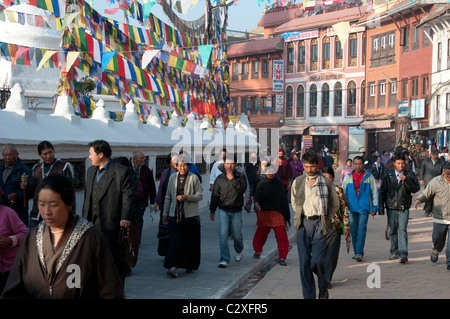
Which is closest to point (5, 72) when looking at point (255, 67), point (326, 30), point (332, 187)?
point (332, 187)

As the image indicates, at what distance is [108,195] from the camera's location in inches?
246

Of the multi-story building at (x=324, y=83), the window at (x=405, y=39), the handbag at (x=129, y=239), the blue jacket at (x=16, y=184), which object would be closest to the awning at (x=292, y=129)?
the multi-story building at (x=324, y=83)

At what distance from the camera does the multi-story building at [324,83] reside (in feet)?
148

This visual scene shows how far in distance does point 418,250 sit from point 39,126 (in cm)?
689

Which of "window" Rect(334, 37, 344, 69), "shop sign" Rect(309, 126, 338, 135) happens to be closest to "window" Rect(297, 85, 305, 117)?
"shop sign" Rect(309, 126, 338, 135)

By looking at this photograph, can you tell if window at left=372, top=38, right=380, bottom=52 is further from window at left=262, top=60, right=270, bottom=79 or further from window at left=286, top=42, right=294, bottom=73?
window at left=262, top=60, right=270, bottom=79

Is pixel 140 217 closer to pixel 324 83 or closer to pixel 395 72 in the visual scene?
pixel 395 72

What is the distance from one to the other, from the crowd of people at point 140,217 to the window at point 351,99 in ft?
110

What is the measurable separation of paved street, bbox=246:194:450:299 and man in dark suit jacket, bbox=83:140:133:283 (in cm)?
202

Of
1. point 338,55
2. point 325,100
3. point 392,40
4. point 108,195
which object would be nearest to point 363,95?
point 325,100

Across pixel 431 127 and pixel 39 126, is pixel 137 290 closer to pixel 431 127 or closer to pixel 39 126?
pixel 39 126

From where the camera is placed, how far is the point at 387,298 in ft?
23.1

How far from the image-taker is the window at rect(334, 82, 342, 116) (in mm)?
46719

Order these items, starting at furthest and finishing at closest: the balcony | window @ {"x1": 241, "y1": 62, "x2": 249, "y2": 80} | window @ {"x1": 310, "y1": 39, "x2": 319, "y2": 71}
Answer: window @ {"x1": 241, "y1": 62, "x2": 249, "y2": 80}
the balcony
window @ {"x1": 310, "y1": 39, "x2": 319, "y2": 71}
